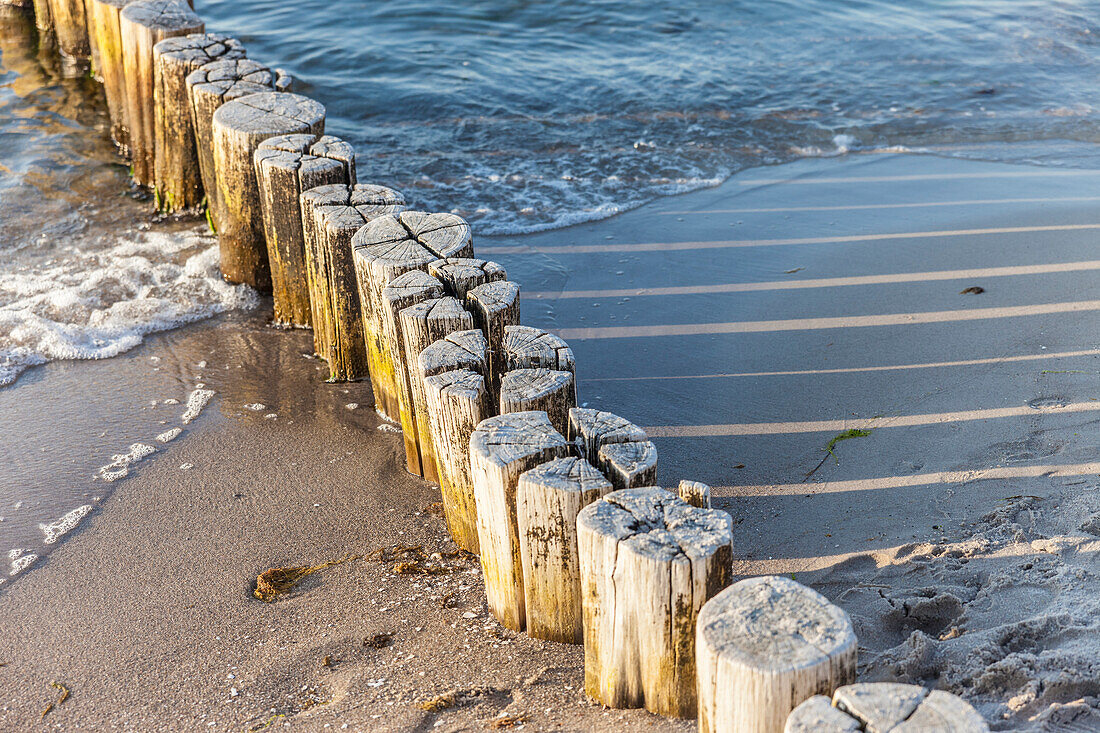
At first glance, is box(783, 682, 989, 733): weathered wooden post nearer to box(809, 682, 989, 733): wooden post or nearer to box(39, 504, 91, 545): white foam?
box(809, 682, 989, 733): wooden post

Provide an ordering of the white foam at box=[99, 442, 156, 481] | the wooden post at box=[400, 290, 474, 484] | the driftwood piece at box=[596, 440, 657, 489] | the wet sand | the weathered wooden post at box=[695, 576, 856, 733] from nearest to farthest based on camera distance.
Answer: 1. the weathered wooden post at box=[695, 576, 856, 733]
2. the driftwood piece at box=[596, 440, 657, 489]
3. the wet sand
4. the wooden post at box=[400, 290, 474, 484]
5. the white foam at box=[99, 442, 156, 481]

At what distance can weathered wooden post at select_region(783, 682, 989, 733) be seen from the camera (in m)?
1.86

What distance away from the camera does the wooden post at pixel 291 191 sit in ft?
15.6

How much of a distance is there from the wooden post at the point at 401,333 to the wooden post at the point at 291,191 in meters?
1.21

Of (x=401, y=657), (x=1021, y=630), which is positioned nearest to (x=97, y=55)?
(x=401, y=657)

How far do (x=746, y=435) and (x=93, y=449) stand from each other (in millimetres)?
3324

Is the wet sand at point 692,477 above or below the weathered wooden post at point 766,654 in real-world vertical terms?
below

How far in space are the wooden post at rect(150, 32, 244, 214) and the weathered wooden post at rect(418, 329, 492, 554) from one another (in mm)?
3799

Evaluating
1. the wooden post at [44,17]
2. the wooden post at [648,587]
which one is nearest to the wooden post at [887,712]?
the wooden post at [648,587]

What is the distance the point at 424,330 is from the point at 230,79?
3.19 m

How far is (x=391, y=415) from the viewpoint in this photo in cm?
452

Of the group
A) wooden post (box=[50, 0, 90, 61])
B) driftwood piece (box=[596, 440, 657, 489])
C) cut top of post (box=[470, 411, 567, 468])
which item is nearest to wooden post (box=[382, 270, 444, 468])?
cut top of post (box=[470, 411, 567, 468])

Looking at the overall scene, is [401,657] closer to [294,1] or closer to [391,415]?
[391,415]

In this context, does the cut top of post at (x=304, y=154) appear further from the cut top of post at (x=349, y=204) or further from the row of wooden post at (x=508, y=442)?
the cut top of post at (x=349, y=204)
